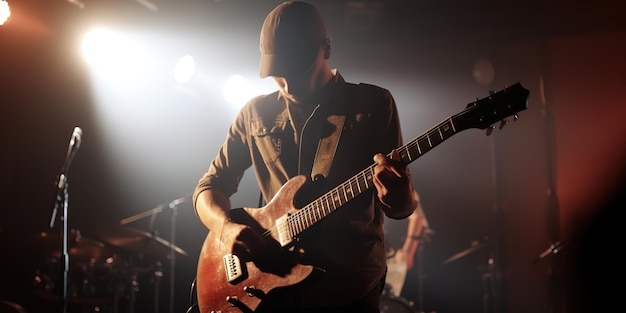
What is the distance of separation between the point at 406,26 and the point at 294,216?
21.1 feet

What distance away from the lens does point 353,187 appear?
261 centimetres

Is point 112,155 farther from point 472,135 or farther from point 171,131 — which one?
point 472,135

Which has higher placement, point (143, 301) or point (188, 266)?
point (188, 266)

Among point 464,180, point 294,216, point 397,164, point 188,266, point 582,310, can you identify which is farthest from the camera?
point 464,180

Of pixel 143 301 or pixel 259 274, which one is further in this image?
pixel 143 301

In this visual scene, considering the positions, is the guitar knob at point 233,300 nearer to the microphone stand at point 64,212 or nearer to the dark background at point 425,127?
the microphone stand at point 64,212

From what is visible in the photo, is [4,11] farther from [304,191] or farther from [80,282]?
[304,191]

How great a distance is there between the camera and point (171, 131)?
317 inches

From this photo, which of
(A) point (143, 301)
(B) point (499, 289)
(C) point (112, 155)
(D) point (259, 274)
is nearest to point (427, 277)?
(B) point (499, 289)

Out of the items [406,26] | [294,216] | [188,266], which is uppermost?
[406,26]

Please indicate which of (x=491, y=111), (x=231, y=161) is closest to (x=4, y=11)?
(x=231, y=161)

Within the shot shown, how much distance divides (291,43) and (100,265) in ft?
14.8

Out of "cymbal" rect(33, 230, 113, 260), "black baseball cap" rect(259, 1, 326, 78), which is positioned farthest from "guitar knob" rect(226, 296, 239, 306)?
"cymbal" rect(33, 230, 113, 260)

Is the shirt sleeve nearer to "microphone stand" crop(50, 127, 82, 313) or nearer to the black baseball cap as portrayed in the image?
the black baseball cap
